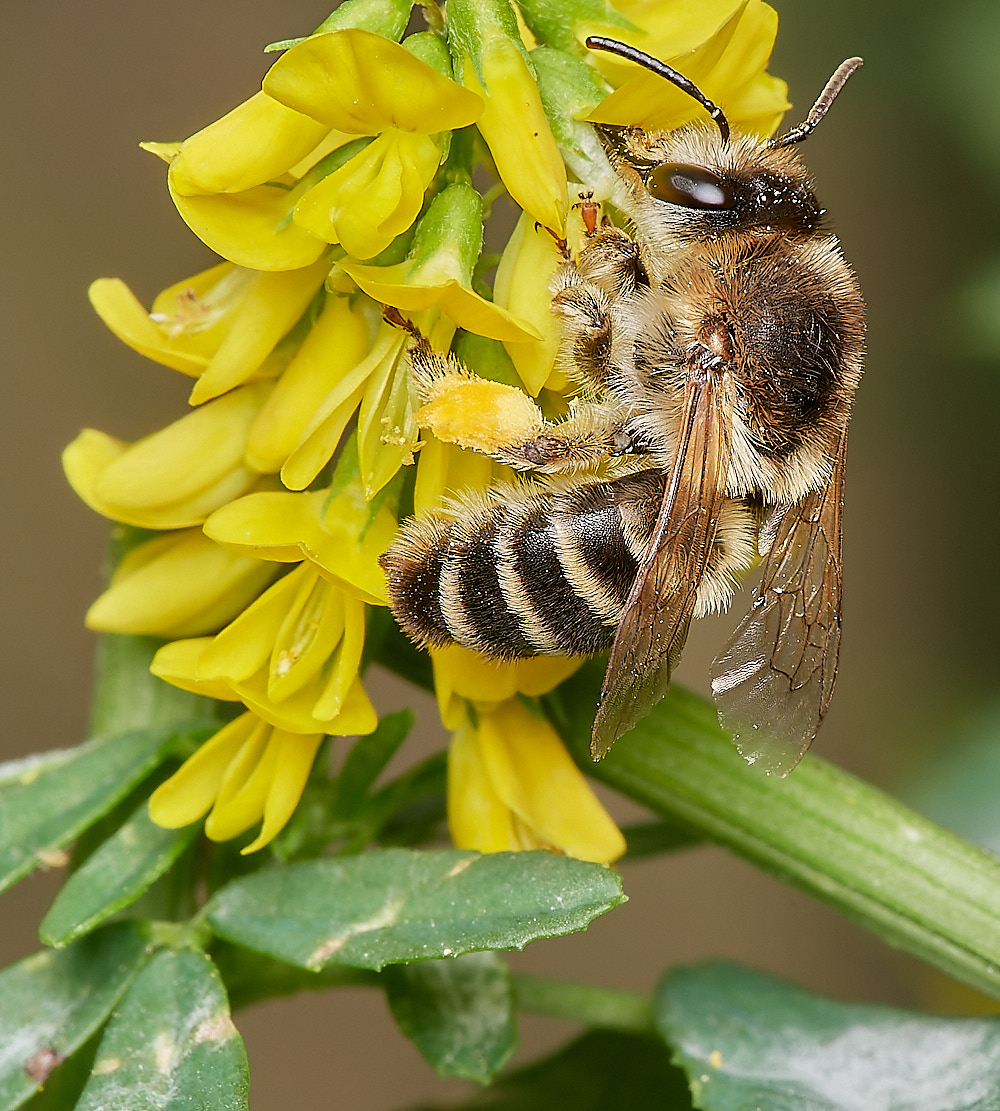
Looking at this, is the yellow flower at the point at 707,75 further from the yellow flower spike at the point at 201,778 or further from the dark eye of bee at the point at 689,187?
the yellow flower spike at the point at 201,778

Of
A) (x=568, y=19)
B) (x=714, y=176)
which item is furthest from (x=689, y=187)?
(x=568, y=19)

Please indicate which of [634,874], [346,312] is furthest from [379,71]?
[634,874]

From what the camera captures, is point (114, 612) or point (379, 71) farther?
point (114, 612)

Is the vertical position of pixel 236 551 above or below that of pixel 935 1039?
above

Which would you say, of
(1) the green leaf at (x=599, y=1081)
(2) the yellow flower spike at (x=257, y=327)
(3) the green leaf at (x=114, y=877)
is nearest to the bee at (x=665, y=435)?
(2) the yellow flower spike at (x=257, y=327)

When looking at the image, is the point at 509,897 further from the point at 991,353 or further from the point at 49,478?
the point at 49,478

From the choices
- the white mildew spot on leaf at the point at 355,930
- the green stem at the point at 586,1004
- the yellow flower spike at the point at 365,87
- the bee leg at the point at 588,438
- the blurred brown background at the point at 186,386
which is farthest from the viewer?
the blurred brown background at the point at 186,386
